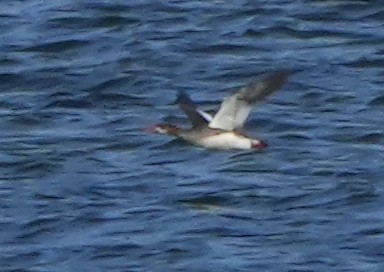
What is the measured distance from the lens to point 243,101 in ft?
65.8

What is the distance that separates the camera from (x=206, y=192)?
2072cm

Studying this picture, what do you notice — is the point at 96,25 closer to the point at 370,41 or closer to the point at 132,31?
the point at 132,31

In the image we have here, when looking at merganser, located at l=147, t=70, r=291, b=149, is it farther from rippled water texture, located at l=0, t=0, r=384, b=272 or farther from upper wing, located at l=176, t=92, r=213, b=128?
rippled water texture, located at l=0, t=0, r=384, b=272

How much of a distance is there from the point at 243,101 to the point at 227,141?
37cm

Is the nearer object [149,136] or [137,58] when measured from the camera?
[149,136]

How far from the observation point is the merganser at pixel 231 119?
65.0ft

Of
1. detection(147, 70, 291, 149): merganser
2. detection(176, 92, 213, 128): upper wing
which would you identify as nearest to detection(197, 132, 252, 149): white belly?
detection(147, 70, 291, 149): merganser

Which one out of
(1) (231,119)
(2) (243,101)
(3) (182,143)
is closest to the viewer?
(2) (243,101)

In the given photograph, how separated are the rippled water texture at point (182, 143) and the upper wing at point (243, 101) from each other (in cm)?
75

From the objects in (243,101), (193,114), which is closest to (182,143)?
(193,114)

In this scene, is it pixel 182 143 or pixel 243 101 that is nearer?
pixel 243 101

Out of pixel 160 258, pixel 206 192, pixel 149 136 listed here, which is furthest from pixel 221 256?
pixel 149 136

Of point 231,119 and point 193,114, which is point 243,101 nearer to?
point 231,119

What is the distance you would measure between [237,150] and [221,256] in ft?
6.97
